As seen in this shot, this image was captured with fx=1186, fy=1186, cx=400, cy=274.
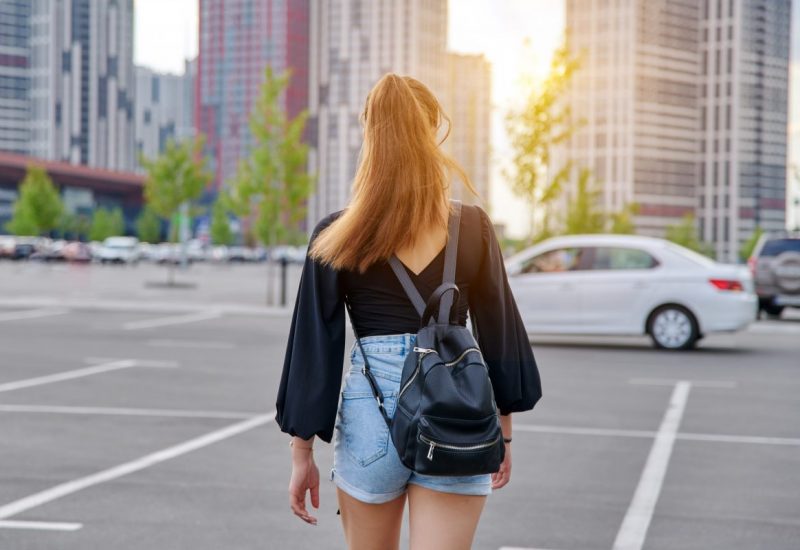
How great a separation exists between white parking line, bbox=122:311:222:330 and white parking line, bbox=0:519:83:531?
14.6 metres

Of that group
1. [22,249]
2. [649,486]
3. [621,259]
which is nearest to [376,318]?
[649,486]

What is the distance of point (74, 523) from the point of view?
584 centimetres

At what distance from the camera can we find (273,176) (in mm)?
29984

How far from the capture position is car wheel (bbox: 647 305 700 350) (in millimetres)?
16625

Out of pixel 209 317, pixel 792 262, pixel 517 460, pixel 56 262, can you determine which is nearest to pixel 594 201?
pixel 792 262

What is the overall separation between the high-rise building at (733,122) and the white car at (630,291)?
178m

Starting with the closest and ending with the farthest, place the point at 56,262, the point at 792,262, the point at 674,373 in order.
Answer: the point at 674,373
the point at 792,262
the point at 56,262

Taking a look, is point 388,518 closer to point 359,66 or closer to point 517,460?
point 517,460

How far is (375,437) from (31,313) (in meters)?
22.1

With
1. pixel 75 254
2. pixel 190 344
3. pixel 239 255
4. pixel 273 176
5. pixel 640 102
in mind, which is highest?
pixel 640 102

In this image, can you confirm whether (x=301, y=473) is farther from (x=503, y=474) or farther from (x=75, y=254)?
(x=75, y=254)

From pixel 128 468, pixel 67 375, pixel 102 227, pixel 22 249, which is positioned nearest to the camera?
pixel 128 468

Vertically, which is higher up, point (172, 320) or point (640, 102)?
point (640, 102)

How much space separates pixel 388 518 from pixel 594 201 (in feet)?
130
